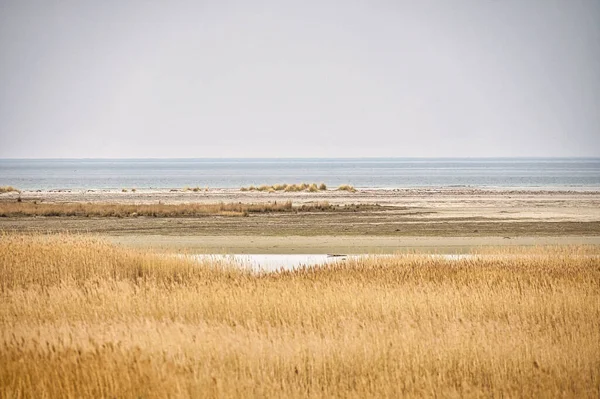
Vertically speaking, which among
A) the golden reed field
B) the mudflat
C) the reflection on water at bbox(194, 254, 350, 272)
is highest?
the golden reed field

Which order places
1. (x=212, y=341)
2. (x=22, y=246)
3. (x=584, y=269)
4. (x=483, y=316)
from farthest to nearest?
1. (x=22, y=246)
2. (x=584, y=269)
3. (x=483, y=316)
4. (x=212, y=341)

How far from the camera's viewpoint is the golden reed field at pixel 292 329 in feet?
33.0

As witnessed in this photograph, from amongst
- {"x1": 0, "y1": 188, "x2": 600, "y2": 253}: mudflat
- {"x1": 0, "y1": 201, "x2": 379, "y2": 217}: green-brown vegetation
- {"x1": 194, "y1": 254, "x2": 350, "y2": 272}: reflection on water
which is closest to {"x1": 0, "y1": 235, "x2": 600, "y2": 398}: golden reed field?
{"x1": 194, "y1": 254, "x2": 350, "y2": 272}: reflection on water

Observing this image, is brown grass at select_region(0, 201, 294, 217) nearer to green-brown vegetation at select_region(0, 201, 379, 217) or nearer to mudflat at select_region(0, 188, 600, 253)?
green-brown vegetation at select_region(0, 201, 379, 217)

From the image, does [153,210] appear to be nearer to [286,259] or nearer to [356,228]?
[356,228]

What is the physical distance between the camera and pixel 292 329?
13.2m

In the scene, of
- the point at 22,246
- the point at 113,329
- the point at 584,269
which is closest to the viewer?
the point at 113,329

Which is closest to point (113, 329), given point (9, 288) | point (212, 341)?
point (212, 341)

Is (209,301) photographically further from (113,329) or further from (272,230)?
(272,230)

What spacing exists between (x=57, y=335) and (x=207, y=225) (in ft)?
Answer: 98.4

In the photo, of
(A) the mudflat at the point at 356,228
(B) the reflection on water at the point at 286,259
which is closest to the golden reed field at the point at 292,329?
(B) the reflection on water at the point at 286,259

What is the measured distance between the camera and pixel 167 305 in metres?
15.2

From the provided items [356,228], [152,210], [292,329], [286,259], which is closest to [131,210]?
[152,210]

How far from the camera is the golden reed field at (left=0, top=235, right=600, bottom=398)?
10.1 meters
